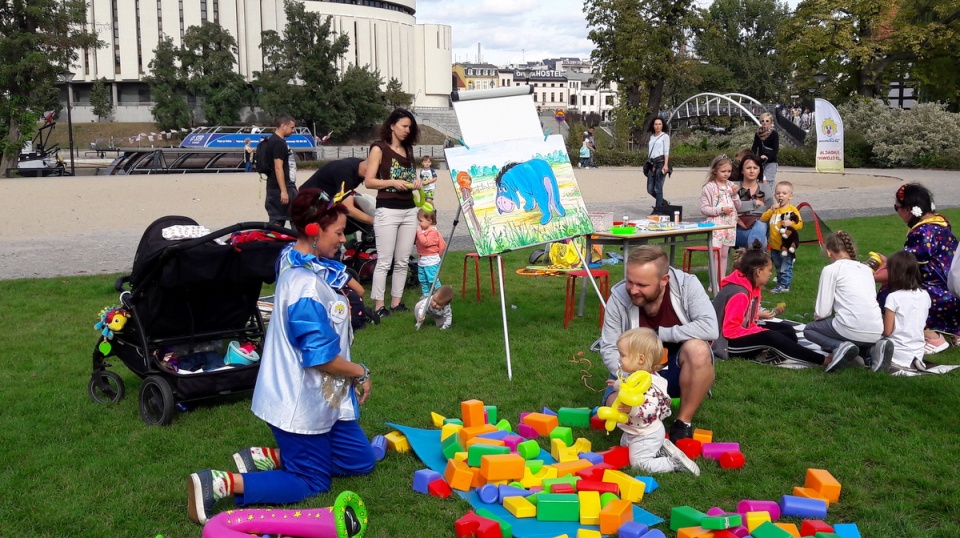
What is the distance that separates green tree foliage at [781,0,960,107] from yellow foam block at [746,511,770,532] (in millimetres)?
40347

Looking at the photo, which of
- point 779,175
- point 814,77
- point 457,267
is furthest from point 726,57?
point 457,267

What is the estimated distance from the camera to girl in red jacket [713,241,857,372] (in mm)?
6230

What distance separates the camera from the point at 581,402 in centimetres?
564

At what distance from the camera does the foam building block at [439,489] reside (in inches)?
163

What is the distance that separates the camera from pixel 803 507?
3803mm

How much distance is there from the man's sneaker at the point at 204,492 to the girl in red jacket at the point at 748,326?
3889 millimetres

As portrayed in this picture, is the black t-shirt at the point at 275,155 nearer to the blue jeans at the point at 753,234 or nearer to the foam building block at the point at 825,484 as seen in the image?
the blue jeans at the point at 753,234

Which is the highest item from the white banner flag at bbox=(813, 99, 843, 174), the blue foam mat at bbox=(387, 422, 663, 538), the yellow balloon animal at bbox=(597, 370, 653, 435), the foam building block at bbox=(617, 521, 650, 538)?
the white banner flag at bbox=(813, 99, 843, 174)

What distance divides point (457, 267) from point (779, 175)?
20.6 metres

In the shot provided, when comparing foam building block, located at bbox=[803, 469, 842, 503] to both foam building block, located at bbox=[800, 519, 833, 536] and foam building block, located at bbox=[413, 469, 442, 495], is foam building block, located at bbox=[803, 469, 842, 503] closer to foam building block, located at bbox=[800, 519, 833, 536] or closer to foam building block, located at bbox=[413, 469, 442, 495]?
foam building block, located at bbox=[800, 519, 833, 536]

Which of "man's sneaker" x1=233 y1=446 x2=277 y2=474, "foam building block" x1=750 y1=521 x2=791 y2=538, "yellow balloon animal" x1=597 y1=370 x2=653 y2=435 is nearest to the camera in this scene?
"foam building block" x1=750 y1=521 x2=791 y2=538

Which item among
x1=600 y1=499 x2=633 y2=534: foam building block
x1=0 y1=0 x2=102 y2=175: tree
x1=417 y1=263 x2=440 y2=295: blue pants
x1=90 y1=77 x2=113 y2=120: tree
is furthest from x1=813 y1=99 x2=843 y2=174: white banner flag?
x1=90 y1=77 x2=113 y2=120: tree

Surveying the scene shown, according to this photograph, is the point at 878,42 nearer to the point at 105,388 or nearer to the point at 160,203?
the point at 160,203

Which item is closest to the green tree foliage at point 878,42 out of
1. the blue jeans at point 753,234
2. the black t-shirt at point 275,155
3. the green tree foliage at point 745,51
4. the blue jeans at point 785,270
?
the green tree foliage at point 745,51
